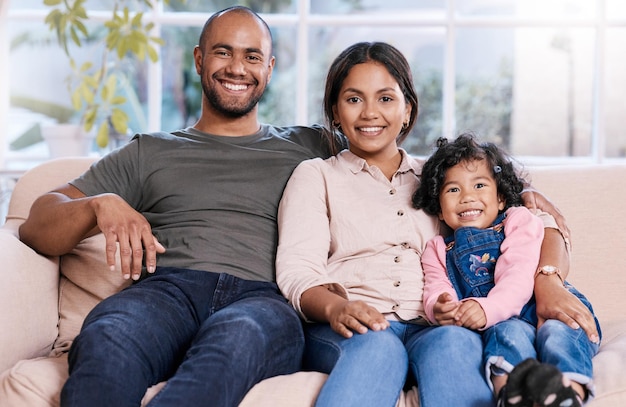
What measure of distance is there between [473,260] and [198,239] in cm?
69

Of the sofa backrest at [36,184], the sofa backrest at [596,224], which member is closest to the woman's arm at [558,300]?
the sofa backrest at [596,224]

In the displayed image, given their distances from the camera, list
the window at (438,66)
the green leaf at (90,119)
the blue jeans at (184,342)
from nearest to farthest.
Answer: the blue jeans at (184,342) < the green leaf at (90,119) < the window at (438,66)

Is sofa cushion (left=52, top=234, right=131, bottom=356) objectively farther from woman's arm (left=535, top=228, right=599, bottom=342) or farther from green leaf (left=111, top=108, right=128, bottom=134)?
green leaf (left=111, top=108, right=128, bottom=134)

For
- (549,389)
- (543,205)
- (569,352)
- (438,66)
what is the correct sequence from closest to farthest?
(549,389)
(569,352)
(543,205)
(438,66)

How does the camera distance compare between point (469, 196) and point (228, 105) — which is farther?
point (228, 105)

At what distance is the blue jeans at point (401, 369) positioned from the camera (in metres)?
1.54

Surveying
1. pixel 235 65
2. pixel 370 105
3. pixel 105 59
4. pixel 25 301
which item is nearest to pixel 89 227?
pixel 25 301

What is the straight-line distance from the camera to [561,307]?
5.76 feet

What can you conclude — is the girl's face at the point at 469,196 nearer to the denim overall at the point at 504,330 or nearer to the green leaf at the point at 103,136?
the denim overall at the point at 504,330

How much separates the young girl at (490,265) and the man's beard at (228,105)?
54 cm

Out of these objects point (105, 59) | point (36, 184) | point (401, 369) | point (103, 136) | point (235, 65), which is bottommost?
point (401, 369)

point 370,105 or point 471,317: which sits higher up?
point 370,105

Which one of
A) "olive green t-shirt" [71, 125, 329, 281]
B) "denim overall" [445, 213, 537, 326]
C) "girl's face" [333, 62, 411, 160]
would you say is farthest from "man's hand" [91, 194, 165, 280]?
"denim overall" [445, 213, 537, 326]

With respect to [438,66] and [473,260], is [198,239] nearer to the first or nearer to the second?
[473,260]
